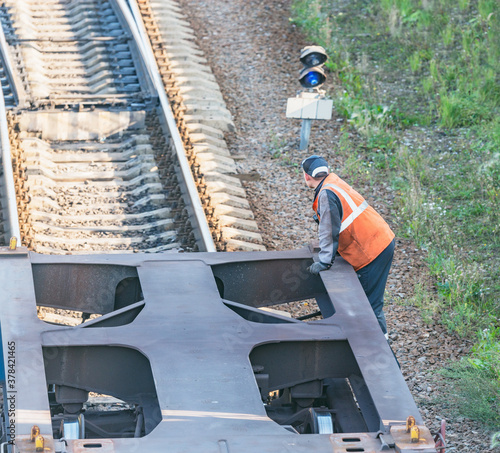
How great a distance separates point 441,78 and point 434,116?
907 millimetres

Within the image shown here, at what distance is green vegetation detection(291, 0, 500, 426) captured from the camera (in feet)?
27.0

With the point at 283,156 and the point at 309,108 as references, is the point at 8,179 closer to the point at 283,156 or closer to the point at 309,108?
the point at 283,156

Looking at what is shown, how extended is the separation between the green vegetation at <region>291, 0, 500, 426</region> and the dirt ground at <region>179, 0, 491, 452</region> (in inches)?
6.3

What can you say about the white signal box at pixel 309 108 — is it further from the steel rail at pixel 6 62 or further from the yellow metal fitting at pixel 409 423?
the yellow metal fitting at pixel 409 423

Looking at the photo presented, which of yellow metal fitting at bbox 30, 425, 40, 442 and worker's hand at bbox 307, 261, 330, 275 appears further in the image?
worker's hand at bbox 307, 261, 330, 275

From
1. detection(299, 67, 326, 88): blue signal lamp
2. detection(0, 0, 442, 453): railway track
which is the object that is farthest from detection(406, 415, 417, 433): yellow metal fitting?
detection(299, 67, 326, 88): blue signal lamp

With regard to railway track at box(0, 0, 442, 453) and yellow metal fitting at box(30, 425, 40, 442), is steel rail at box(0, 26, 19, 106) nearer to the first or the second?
railway track at box(0, 0, 442, 453)

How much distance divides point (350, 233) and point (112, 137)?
193 inches

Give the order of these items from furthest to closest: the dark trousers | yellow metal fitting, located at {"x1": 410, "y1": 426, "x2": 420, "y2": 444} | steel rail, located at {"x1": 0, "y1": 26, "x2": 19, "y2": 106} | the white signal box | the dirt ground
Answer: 1. steel rail, located at {"x1": 0, "y1": 26, "x2": 19, "y2": 106}
2. the white signal box
3. the dirt ground
4. the dark trousers
5. yellow metal fitting, located at {"x1": 410, "y1": 426, "x2": 420, "y2": 444}

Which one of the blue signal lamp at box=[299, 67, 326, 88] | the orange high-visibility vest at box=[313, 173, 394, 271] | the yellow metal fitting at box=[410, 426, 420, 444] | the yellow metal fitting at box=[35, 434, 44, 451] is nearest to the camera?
the yellow metal fitting at box=[35, 434, 44, 451]

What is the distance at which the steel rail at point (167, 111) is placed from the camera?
8.57m

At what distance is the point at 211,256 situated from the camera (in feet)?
21.9

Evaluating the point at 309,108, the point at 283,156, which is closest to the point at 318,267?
the point at 309,108

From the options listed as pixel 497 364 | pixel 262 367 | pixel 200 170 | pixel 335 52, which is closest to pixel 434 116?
pixel 335 52
